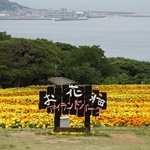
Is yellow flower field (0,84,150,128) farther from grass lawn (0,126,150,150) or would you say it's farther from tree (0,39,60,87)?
tree (0,39,60,87)

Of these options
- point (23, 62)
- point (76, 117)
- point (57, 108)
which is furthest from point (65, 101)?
point (23, 62)

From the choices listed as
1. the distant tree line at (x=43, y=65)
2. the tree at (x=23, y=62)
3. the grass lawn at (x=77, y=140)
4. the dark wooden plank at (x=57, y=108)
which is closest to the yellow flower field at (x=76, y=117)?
the dark wooden plank at (x=57, y=108)

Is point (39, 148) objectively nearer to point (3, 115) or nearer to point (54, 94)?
point (54, 94)

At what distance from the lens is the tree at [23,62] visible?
127 ft

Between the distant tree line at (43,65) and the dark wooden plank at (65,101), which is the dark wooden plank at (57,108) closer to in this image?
the dark wooden plank at (65,101)

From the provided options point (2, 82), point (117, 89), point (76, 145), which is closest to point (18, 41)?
Result: point (2, 82)

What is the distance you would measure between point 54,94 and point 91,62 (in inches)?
1307

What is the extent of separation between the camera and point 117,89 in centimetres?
2948

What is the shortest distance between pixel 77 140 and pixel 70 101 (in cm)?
159

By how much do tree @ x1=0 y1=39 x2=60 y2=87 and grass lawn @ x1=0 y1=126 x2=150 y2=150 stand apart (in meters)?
26.2

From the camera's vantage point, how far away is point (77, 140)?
429 inches

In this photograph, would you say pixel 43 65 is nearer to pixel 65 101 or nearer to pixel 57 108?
pixel 65 101

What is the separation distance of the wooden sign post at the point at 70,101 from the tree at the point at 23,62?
85.3ft

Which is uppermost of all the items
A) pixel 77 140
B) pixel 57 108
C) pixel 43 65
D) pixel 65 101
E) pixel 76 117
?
pixel 65 101
